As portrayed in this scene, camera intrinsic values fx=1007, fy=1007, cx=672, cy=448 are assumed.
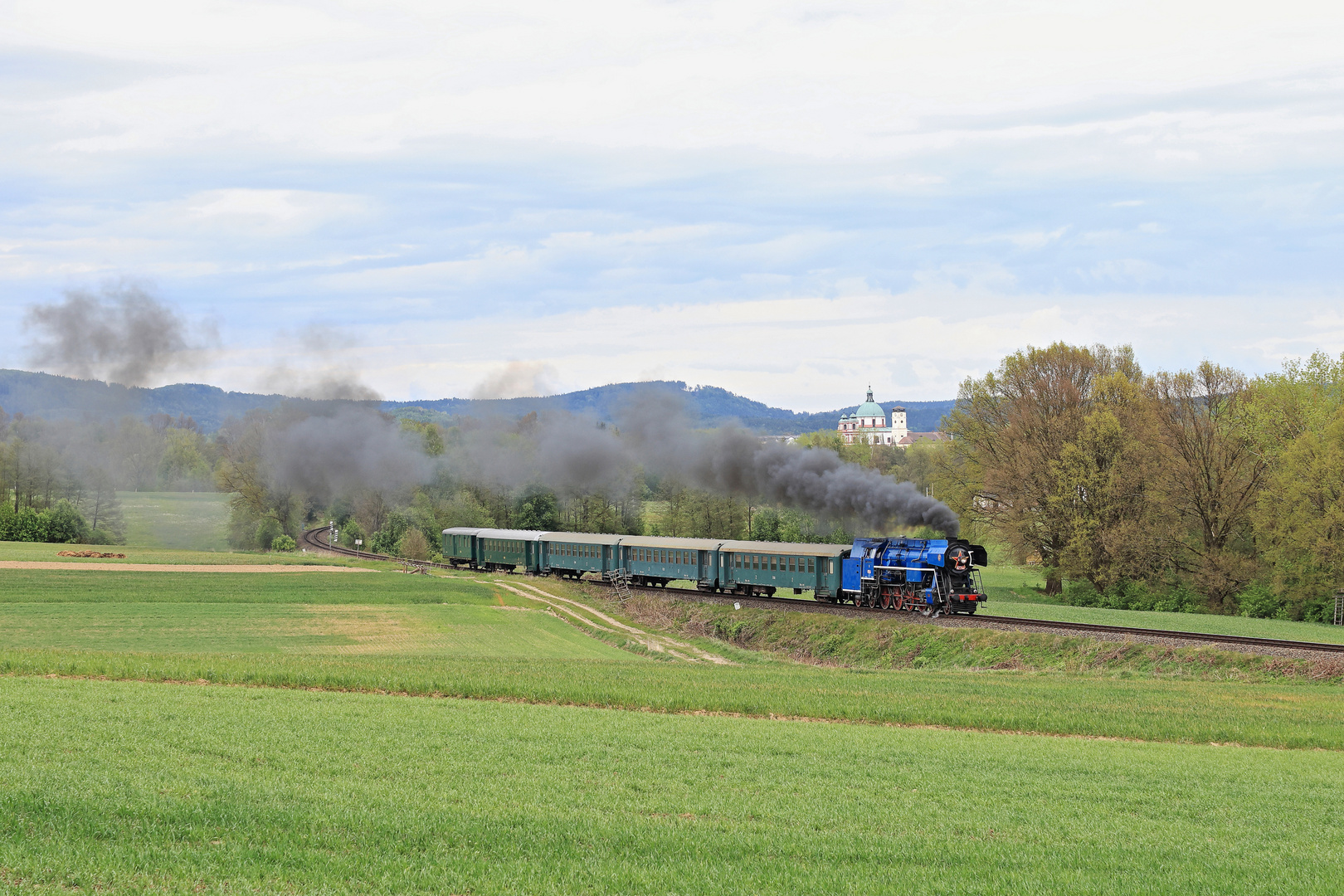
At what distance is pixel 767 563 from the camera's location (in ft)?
163

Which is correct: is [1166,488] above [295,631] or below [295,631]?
above

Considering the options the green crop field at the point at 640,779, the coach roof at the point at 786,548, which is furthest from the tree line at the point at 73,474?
the green crop field at the point at 640,779

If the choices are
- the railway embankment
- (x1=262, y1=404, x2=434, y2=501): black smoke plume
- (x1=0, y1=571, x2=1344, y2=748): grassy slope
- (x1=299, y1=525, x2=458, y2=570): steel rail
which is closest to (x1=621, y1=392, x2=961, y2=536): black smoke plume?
the railway embankment

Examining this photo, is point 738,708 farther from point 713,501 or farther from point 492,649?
point 713,501

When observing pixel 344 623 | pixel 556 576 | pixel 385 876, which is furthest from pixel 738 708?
pixel 556 576

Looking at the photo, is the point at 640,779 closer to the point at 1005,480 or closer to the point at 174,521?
the point at 1005,480

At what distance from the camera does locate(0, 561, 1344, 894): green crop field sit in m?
10.1

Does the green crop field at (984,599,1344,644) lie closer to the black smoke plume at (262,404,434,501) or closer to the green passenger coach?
the green passenger coach

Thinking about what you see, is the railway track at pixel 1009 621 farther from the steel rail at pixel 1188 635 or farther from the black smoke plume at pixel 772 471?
the black smoke plume at pixel 772 471

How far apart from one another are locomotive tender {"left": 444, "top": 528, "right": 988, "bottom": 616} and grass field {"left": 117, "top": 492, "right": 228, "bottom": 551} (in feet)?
108

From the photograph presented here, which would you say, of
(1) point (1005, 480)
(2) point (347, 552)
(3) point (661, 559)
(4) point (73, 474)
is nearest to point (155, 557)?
(2) point (347, 552)

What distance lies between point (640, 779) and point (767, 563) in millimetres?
35943

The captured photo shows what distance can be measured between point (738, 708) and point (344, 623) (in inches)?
999

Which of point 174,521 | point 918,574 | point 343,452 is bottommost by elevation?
point 174,521
